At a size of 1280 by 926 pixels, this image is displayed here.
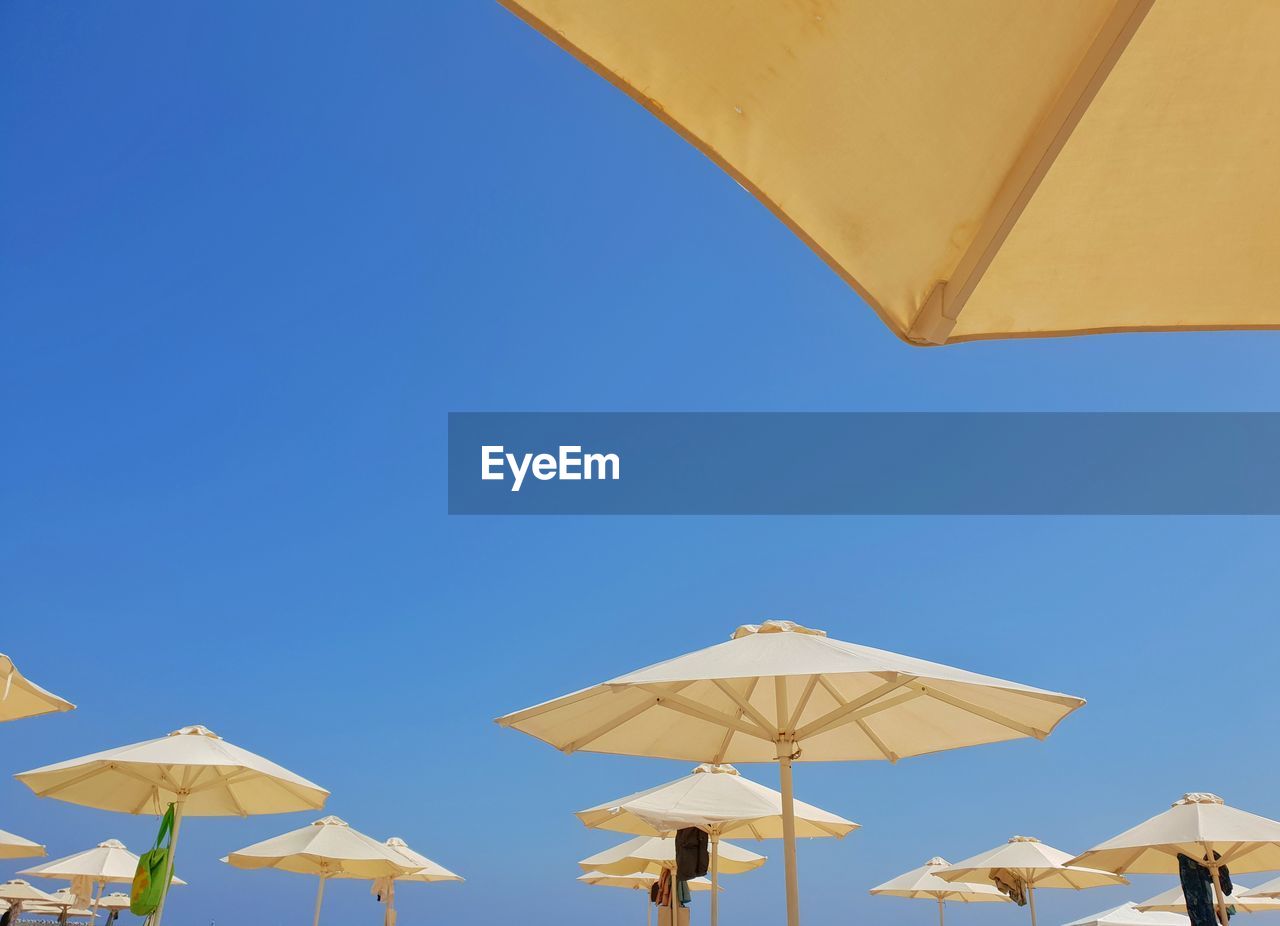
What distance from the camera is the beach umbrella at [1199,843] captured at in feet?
24.5

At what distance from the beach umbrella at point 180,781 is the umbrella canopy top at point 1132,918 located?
10.3 metres

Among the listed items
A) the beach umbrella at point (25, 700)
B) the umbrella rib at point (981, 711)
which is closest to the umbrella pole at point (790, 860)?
the umbrella rib at point (981, 711)

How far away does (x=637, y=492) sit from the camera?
12.5 m

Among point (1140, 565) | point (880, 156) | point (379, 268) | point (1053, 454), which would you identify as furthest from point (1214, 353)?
point (379, 268)

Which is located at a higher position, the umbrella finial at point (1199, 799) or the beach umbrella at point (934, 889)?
the umbrella finial at point (1199, 799)

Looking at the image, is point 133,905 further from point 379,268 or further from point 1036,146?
point 379,268

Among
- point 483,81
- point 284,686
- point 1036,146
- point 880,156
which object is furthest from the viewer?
point 284,686

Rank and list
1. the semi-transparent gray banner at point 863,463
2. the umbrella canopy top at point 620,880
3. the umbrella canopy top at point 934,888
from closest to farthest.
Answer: the semi-transparent gray banner at point 863,463 < the umbrella canopy top at point 934,888 < the umbrella canopy top at point 620,880

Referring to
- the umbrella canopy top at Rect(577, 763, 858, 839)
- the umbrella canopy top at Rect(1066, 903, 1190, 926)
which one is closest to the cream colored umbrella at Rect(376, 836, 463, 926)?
the umbrella canopy top at Rect(577, 763, 858, 839)

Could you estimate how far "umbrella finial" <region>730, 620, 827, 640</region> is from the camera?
4.79m

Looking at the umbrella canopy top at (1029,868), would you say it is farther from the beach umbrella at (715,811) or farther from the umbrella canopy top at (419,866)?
the umbrella canopy top at (419,866)

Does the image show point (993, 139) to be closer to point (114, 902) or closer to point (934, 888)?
point (934, 888)

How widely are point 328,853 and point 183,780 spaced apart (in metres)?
2.67

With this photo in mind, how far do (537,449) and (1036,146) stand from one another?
377 inches
